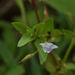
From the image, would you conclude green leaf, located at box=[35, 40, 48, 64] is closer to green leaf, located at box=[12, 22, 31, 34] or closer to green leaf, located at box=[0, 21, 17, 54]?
green leaf, located at box=[12, 22, 31, 34]

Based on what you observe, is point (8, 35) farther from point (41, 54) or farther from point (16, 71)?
point (41, 54)

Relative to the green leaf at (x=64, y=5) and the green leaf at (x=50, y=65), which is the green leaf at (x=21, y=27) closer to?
the green leaf at (x=50, y=65)

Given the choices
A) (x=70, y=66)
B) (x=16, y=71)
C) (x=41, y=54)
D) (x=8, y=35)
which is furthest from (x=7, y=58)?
(x=41, y=54)

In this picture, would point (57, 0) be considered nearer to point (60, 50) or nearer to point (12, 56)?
point (60, 50)

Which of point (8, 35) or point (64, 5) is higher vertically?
point (64, 5)

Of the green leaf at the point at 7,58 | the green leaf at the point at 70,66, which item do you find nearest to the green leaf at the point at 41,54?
the green leaf at the point at 70,66

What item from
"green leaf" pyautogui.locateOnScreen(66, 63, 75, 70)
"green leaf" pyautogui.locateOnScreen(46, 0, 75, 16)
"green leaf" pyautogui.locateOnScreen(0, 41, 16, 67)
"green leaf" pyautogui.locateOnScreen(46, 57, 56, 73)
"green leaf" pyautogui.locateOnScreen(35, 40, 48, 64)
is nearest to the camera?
"green leaf" pyautogui.locateOnScreen(35, 40, 48, 64)

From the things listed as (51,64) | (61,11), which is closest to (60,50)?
(51,64)

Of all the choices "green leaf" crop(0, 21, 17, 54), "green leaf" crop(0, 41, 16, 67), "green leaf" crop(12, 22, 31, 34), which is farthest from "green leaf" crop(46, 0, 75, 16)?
"green leaf" crop(12, 22, 31, 34)
